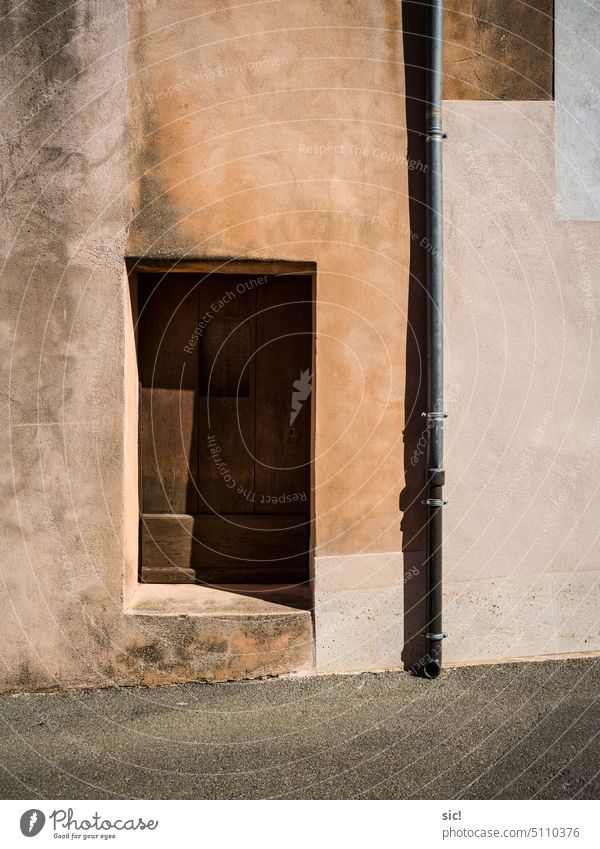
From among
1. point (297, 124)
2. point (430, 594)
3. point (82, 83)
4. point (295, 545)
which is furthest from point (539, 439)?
point (82, 83)

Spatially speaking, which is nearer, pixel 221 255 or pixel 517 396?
pixel 221 255

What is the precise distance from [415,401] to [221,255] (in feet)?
4.60

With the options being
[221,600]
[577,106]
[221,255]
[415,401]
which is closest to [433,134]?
[577,106]

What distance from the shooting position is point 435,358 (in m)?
4.40

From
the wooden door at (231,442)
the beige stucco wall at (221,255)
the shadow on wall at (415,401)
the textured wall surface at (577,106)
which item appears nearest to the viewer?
the beige stucco wall at (221,255)

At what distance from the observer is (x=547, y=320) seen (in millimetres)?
4586

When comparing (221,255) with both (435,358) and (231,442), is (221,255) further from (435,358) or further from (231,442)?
(435,358)

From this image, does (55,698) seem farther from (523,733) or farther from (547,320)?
(547,320)

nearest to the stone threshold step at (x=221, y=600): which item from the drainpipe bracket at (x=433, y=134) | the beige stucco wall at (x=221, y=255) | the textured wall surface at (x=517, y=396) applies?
the beige stucco wall at (x=221, y=255)

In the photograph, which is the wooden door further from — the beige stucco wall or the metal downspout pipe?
the metal downspout pipe

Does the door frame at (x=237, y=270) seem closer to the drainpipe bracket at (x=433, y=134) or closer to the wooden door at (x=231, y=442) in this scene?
the wooden door at (x=231, y=442)

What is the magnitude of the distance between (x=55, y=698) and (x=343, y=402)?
7.64ft

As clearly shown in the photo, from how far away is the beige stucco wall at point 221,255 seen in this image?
4309 mm

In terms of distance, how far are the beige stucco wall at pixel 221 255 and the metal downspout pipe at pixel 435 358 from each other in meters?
0.11
